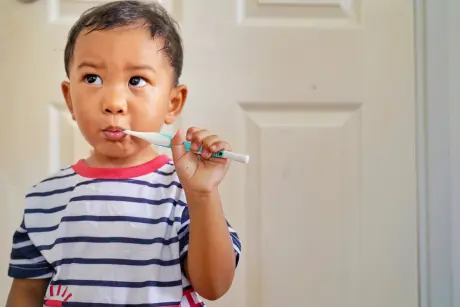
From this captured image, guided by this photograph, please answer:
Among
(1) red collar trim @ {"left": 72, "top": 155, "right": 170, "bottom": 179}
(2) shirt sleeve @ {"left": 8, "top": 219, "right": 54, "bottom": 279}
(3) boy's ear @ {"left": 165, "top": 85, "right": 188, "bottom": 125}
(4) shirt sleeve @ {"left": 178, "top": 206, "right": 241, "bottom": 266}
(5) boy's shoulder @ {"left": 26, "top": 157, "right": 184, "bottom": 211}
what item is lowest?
(2) shirt sleeve @ {"left": 8, "top": 219, "right": 54, "bottom": 279}

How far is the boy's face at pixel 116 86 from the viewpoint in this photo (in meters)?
0.66

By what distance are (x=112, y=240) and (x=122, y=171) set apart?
0.31 feet

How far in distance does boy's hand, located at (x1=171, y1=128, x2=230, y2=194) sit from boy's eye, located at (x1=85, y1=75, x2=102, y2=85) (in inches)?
5.2

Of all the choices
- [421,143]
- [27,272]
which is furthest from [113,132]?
[421,143]

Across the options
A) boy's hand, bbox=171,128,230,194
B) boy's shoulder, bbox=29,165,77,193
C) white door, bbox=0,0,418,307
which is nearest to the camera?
boy's hand, bbox=171,128,230,194

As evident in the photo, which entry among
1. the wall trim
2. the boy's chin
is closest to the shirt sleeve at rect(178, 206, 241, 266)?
the boy's chin

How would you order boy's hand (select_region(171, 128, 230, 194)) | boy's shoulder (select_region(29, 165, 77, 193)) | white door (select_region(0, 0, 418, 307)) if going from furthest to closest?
white door (select_region(0, 0, 418, 307)) < boy's shoulder (select_region(29, 165, 77, 193)) < boy's hand (select_region(171, 128, 230, 194))

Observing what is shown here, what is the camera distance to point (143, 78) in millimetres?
679

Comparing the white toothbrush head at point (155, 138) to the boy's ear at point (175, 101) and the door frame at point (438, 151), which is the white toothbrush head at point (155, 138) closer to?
the boy's ear at point (175, 101)

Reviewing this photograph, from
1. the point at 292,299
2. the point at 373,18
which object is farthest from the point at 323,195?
the point at 373,18

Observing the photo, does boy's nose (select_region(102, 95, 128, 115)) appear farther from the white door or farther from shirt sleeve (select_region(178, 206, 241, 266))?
the white door

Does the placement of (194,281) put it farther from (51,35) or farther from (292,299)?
(51,35)

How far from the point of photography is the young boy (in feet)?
2.09

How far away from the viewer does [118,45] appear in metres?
0.66
